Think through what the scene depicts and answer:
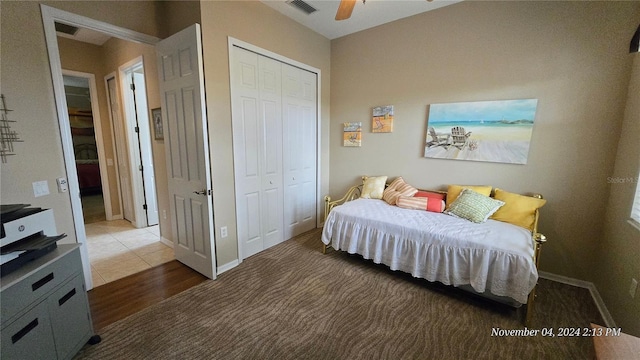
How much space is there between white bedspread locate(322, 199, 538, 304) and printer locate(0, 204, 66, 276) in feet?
7.51

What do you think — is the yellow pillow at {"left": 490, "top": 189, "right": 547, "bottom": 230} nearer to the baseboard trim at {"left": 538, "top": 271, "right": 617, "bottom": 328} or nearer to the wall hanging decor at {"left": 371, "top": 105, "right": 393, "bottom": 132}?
the baseboard trim at {"left": 538, "top": 271, "right": 617, "bottom": 328}

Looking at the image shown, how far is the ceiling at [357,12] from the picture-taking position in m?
2.70

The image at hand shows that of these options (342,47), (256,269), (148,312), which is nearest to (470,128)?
(342,47)

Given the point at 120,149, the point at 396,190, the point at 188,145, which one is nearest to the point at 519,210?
the point at 396,190

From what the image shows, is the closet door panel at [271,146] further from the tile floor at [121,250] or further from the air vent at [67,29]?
the air vent at [67,29]

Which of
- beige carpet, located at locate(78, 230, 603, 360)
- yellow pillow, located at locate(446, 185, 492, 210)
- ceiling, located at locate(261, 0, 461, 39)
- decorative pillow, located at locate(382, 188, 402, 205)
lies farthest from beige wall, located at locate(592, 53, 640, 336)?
ceiling, located at locate(261, 0, 461, 39)

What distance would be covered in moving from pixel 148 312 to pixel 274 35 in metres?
3.08

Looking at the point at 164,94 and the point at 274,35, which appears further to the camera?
the point at 274,35

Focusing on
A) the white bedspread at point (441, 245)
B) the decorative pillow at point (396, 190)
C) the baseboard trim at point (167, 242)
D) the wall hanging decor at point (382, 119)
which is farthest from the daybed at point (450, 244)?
the baseboard trim at point (167, 242)

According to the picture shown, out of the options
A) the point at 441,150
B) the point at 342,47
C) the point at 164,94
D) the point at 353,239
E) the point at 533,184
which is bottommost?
the point at 353,239

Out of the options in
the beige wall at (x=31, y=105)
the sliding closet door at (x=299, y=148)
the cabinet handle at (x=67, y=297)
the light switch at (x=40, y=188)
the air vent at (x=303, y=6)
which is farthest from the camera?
the sliding closet door at (x=299, y=148)

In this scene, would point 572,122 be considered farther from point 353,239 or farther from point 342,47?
point 342,47

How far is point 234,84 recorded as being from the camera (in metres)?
2.50

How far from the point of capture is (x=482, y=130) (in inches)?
106
